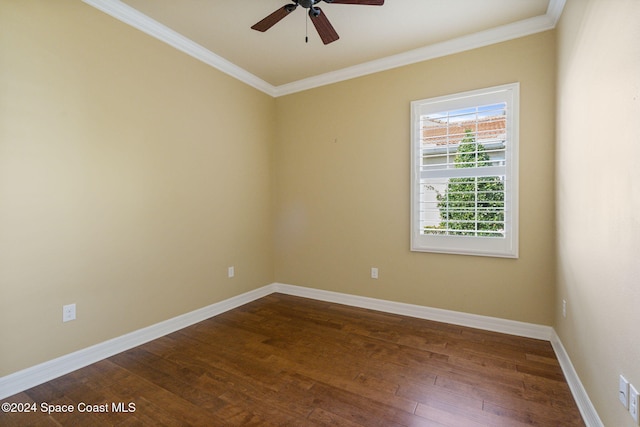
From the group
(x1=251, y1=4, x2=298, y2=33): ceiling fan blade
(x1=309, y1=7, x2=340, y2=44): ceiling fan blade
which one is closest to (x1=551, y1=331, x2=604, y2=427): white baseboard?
(x1=309, y1=7, x2=340, y2=44): ceiling fan blade

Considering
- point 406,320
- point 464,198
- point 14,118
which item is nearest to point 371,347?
point 406,320

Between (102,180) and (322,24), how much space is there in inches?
80.3

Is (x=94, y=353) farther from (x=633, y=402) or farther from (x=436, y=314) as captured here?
(x=633, y=402)

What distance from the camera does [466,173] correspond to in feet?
9.16

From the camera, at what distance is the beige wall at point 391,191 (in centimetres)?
253

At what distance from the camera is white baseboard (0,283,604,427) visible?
182cm

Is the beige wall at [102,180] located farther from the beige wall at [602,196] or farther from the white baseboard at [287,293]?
the beige wall at [602,196]

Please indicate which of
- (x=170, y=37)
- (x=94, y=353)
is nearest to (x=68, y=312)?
(x=94, y=353)

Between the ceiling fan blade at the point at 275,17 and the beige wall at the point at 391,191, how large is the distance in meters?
1.53

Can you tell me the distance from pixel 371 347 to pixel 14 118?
300 cm

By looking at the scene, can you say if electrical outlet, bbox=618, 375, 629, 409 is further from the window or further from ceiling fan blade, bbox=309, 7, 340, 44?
ceiling fan blade, bbox=309, 7, 340, 44

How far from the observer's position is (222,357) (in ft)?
7.47

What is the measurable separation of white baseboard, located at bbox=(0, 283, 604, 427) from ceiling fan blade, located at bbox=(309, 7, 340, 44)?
8.69 ft

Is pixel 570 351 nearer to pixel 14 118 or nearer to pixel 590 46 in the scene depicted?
pixel 590 46
